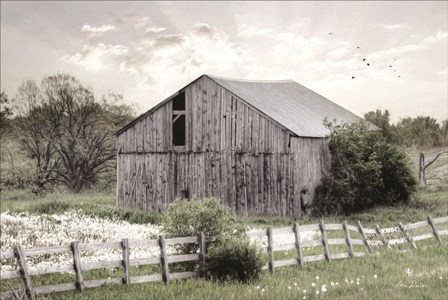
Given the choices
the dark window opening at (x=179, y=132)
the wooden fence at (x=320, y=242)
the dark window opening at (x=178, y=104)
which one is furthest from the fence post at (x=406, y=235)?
the dark window opening at (x=179, y=132)

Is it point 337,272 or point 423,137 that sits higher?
point 423,137

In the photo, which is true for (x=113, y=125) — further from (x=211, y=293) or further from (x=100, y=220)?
(x=211, y=293)

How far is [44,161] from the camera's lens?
169ft

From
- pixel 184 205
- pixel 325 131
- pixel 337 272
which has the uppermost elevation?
pixel 325 131

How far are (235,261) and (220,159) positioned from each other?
19.7 metres

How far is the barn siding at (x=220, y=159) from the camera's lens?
3266 centimetres

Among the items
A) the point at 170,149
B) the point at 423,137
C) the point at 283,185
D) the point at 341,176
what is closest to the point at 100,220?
the point at 170,149

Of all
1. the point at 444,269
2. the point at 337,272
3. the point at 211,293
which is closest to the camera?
the point at 211,293

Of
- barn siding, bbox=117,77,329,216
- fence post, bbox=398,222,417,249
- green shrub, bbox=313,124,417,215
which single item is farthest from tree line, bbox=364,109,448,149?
fence post, bbox=398,222,417,249

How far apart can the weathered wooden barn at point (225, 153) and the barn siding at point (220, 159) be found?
0.05 metres

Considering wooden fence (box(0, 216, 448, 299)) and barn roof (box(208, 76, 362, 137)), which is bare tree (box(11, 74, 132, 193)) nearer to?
barn roof (box(208, 76, 362, 137))

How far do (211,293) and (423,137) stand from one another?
5573 cm
